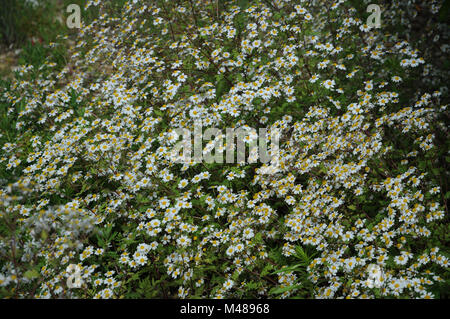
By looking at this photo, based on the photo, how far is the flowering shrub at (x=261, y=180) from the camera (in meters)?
2.76

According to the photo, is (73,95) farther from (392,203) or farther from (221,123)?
(392,203)

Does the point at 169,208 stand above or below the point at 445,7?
below

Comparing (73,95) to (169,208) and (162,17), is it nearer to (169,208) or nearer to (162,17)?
(162,17)

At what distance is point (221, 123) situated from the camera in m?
3.95

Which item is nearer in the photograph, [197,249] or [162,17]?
[197,249]

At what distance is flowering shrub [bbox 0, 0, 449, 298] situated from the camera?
276cm

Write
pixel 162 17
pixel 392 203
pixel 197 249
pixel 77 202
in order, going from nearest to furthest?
pixel 392 203 → pixel 197 249 → pixel 77 202 → pixel 162 17

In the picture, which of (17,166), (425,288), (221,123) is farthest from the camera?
(17,166)

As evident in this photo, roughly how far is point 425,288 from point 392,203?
632mm

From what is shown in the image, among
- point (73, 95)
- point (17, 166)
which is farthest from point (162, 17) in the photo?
point (17, 166)

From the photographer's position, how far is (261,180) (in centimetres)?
337
